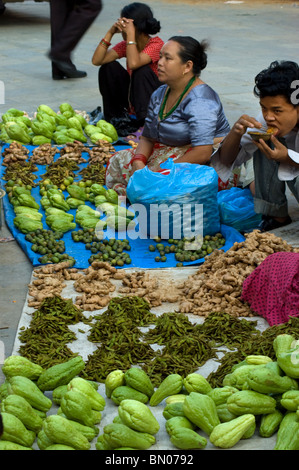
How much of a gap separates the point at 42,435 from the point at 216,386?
2.63 feet

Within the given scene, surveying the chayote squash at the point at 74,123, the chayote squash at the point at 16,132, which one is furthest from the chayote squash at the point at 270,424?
the chayote squash at the point at 74,123

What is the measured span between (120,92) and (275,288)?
395 centimetres

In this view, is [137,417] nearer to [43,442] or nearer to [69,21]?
[43,442]

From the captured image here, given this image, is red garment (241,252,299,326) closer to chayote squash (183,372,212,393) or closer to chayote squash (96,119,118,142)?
chayote squash (183,372,212,393)

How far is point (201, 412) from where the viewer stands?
8.55ft

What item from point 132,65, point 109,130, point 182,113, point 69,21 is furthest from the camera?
point 69,21

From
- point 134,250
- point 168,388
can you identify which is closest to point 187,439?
point 168,388

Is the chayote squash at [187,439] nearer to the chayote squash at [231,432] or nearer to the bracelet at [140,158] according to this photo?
the chayote squash at [231,432]

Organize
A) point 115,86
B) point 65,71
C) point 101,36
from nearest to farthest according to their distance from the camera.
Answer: point 115,86, point 65,71, point 101,36

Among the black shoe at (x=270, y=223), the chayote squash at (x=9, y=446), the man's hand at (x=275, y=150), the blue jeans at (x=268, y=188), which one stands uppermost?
the man's hand at (x=275, y=150)

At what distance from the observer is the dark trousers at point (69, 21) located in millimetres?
7812

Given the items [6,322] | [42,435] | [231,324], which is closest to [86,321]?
[6,322]

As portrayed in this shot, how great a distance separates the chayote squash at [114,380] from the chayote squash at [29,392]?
26 centimetres
